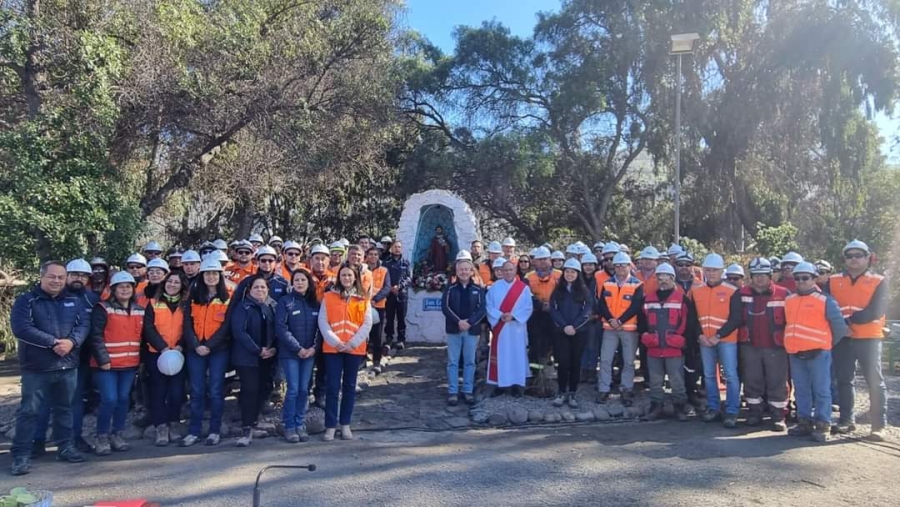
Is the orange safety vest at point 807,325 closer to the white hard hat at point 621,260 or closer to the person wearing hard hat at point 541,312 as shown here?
the white hard hat at point 621,260

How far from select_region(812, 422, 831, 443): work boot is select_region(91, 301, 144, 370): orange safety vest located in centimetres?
701

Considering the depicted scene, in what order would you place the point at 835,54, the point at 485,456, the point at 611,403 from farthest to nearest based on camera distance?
1. the point at 835,54
2. the point at 611,403
3. the point at 485,456

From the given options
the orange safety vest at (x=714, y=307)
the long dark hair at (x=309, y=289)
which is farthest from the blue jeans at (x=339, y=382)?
the orange safety vest at (x=714, y=307)

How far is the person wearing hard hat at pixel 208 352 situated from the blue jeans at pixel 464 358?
276cm

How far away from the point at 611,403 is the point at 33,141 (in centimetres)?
832

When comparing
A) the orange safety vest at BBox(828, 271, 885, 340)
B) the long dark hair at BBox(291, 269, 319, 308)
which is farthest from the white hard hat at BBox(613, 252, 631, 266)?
the long dark hair at BBox(291, 269, 319, 308)

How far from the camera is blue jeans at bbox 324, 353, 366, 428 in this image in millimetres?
6480

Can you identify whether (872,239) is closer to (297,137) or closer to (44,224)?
(297,137)

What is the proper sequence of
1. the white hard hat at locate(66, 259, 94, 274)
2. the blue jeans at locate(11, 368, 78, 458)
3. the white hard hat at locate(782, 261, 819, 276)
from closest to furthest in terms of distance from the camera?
the blue jeans at locate(11, 368, 78, 458) < the white hard hat at locate(66, 259, 94, 274) < the white hard hat at locate(782, 261, 819, 276)

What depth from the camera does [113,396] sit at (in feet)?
20.5

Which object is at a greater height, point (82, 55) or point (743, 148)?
point (743, 148)

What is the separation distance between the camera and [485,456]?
20.0ft

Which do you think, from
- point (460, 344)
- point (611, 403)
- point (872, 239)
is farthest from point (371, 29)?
point (872, 239)

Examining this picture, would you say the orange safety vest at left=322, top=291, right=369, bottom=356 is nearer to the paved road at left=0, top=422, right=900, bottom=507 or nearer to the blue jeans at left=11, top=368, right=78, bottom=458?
the paved road at left=0, top=422, right=900, bottom=507
